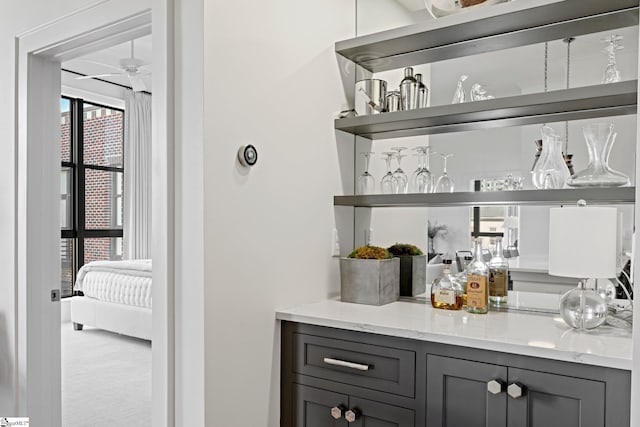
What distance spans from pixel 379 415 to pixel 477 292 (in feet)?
2.00

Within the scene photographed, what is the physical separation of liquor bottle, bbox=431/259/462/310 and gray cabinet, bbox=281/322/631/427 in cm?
43

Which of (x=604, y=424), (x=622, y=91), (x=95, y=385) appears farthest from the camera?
(x=95, y=385)

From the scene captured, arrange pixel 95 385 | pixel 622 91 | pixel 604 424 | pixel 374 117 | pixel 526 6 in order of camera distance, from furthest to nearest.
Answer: pixel 95 385 < pixel 374 117 < pixel 526 6 < pixel 622 91 < pixel 604 424

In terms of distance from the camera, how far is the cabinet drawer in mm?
1729

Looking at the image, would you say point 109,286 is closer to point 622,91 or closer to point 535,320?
point 535,320

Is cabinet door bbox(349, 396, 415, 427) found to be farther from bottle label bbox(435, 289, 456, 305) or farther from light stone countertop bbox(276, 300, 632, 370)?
bottle label bbox(435, 289, 456, 305)

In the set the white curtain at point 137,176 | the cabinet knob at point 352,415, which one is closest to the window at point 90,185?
the white curtain at point 137,176

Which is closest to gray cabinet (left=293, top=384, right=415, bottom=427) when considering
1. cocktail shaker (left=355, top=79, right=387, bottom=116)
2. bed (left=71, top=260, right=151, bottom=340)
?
cocktail shaker (left=355, top=79, right=387, bottom=116)

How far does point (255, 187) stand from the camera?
1.91 meters

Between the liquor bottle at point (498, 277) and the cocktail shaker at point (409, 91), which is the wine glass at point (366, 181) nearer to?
the cocktail shaker at point (409, 91)

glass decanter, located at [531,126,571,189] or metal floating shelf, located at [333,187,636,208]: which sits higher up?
glass decanter, located at [531,126,571,189]

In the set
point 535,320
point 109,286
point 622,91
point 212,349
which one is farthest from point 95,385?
point 622,91

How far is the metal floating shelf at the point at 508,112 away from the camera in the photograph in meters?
1.77

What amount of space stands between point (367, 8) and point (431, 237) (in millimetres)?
1198
